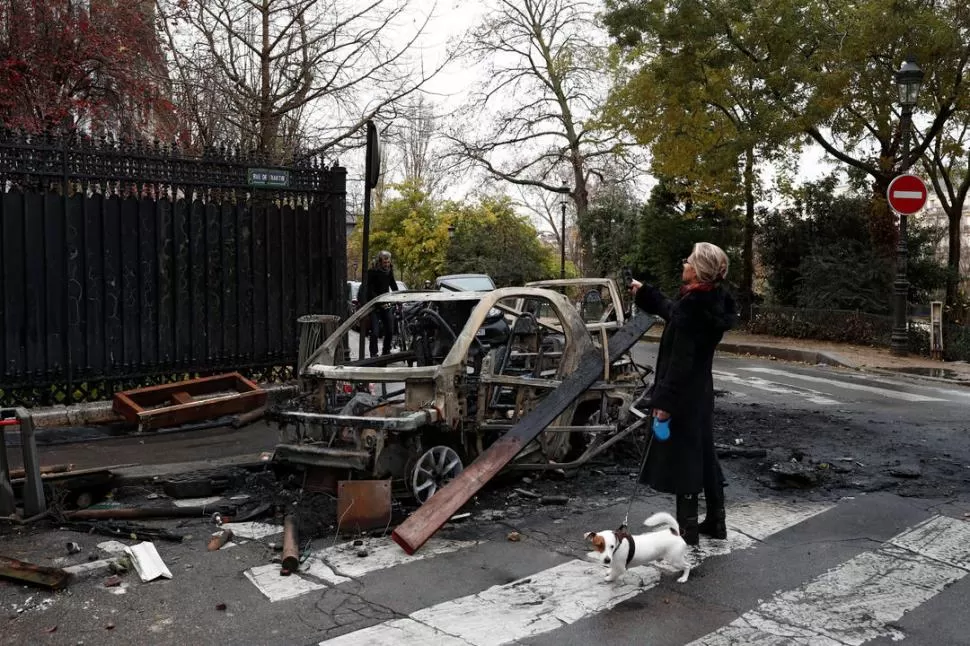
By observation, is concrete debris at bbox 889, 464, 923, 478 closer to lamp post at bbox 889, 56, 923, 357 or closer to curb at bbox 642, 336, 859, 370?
curb at bbox 642, 336, 859, 370

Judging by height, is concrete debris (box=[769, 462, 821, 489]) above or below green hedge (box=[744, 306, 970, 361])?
below

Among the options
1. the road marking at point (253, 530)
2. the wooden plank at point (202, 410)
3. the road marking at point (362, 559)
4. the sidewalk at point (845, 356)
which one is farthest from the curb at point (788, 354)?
the road marking at point (253, 530)

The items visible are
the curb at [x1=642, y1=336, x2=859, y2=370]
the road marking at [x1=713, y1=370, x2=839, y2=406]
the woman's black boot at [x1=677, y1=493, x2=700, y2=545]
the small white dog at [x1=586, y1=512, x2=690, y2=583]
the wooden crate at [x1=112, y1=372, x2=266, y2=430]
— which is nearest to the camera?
the small white dog at [x1=586, y1=512, x2=690, y2=583]

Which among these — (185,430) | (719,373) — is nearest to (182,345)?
(185,430)

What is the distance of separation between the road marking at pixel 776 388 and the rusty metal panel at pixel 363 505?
7497 millimetres

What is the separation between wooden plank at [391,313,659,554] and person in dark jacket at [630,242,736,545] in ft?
3.87

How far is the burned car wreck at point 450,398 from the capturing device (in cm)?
634

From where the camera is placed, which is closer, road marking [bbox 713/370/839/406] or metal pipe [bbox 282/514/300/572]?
metal pipe [bbox 282/514/300/572]

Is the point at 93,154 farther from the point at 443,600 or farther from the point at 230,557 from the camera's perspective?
the point at 443,600

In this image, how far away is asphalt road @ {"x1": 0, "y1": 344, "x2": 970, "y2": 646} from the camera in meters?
4.32

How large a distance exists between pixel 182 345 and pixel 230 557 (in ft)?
19.2

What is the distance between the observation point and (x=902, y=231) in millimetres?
17000

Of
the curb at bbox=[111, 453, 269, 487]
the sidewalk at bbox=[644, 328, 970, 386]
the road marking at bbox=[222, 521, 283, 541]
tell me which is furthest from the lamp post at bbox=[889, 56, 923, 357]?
the road marking at bbox=[222, 521, 283, 541]

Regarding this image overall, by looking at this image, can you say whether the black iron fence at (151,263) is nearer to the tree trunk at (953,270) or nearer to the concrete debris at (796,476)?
the concrete debris at (796,476)
